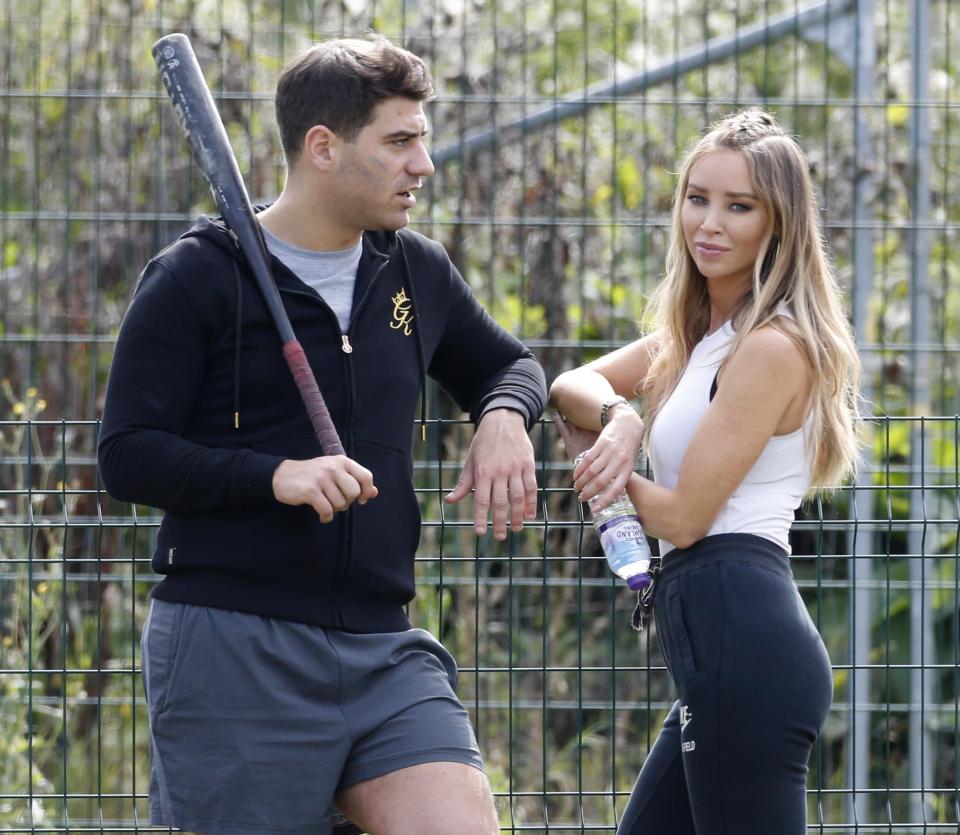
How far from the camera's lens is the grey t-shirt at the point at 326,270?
292 cm

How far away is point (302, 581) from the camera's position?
2816mm

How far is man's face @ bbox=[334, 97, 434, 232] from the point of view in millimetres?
2900

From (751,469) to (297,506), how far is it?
0.83m

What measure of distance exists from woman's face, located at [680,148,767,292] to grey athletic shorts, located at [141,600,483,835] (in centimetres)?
99

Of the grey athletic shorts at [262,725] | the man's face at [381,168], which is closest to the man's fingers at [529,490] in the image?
the grey athletic shorts at [262,725]

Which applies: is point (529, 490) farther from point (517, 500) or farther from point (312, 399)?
point (312, 399)

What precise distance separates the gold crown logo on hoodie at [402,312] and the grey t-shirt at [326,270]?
96mm

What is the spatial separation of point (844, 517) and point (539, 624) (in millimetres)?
1260

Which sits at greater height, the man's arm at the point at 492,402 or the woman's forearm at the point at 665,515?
the man's arm at the point at 492,402

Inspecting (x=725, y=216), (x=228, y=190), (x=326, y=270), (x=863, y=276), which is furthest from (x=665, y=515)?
(x=863, y=276)

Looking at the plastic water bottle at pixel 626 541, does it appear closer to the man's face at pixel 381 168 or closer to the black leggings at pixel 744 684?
the black leggings at pixel 744 684

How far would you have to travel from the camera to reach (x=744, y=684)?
275cm

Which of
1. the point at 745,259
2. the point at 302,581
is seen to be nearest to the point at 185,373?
the point at 302,581

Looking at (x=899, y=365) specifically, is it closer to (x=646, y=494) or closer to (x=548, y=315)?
(x=548, y=315)
